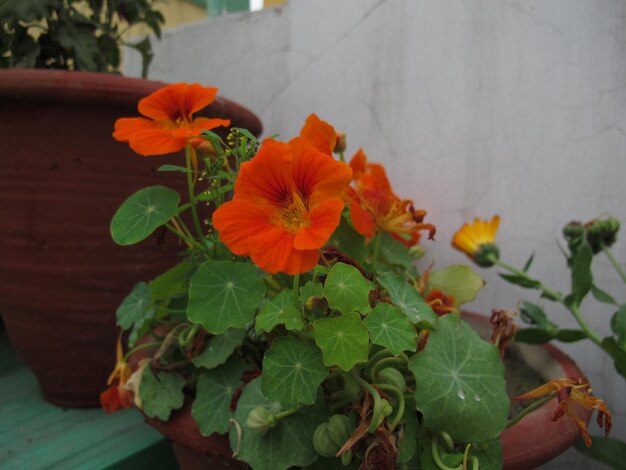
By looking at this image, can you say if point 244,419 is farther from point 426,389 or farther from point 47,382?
point 47,382

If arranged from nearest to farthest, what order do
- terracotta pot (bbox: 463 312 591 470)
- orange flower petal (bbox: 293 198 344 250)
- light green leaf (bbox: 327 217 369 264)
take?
1. orange flower petal (bbox: 293 198 344 250)
2. terracotta pot (bbox: 463 312 591 470)
3. light green leaf (bbox: 327 217 369 264)

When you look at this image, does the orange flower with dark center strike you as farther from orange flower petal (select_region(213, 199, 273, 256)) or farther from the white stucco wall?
the white stucco wall

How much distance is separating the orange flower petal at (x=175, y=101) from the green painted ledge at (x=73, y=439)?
53 cm

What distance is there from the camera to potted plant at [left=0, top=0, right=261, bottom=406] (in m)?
0.77

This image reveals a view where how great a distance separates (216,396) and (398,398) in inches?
8.4

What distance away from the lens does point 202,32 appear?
133 centimetres

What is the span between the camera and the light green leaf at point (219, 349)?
1.78ft

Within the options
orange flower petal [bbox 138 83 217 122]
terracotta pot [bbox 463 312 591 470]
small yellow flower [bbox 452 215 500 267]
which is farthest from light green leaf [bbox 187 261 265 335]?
small yellow flower [bbox 452 215 500 267]

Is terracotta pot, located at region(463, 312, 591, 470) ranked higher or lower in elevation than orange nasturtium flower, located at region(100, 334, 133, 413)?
higher

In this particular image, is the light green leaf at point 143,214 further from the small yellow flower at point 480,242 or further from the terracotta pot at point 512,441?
the small yellow flower at point 480,242

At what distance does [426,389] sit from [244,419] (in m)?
0.19

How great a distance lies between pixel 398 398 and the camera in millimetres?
454

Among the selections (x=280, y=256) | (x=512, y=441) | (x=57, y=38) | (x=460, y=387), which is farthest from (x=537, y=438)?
(x=57, y=38)

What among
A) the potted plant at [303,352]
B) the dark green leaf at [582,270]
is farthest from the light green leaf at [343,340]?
the dark green leaf at [582,270]
